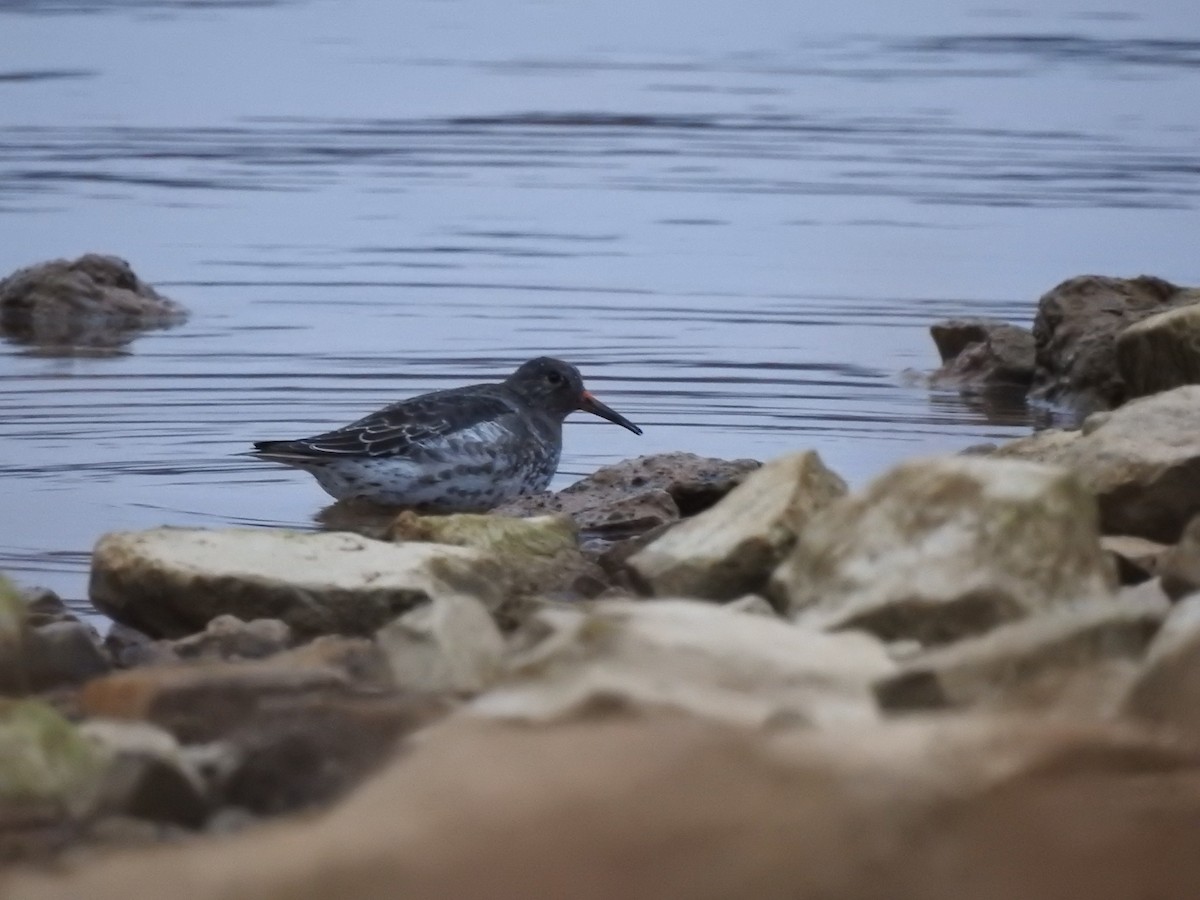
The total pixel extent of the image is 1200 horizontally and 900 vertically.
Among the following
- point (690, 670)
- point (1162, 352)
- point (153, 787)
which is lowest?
point (153, 787)

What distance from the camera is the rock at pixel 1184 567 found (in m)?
4.89

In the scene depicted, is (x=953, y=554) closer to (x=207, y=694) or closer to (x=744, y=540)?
(x=744, y=540)

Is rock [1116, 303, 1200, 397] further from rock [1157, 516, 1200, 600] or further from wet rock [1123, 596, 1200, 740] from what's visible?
wet rock [1123, 596, 1200, 740]

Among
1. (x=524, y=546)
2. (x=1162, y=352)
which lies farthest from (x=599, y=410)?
(x=524, y=546)

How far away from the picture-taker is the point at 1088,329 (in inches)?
400

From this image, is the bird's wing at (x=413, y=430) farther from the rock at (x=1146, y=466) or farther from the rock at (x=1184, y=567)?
the rock at (x=1184, y=567)

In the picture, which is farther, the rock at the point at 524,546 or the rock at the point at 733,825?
the rock at the point at 524,546

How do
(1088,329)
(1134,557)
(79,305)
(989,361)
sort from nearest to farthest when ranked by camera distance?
(1134,557)
(1088,329)
(989,361)
(79,305)

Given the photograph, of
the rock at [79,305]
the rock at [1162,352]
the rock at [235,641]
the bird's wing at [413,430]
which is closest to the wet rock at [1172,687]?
the rock at [235,641]

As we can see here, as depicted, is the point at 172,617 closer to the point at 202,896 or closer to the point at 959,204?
the point at 202,896

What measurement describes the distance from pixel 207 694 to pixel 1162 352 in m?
4.85

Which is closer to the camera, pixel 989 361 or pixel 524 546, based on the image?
pixel 524 546

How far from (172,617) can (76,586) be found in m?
1.10

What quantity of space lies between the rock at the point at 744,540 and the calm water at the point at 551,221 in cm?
189
